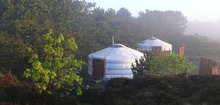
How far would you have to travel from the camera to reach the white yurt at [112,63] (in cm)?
1594

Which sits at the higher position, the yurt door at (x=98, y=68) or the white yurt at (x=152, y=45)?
the white yurt at (x=152, y=45)

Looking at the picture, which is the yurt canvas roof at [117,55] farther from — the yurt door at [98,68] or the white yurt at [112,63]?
the yurt door at [98,68]

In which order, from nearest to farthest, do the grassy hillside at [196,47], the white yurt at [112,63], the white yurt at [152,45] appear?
the white yurt at [112,63] → the white yurt at [152,45] → the grassy hillside at [196,47]

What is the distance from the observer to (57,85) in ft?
25.0

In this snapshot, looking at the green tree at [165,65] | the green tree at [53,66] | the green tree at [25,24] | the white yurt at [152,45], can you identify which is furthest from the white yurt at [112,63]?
the green tree at [53,66]

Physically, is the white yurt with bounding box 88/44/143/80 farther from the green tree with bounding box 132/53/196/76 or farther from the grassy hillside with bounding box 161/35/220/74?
the grassy hillside with bounding box 161/35/220/74

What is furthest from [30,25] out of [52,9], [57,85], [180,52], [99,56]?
[180,52]

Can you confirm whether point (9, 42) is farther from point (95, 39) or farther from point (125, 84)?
point (95, 39)

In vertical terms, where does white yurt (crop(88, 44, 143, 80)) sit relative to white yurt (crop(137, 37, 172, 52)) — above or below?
below

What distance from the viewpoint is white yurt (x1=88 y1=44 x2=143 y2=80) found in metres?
15.9

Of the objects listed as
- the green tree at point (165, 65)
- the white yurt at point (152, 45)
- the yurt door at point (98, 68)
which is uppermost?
the white yurt at point (152, 45)

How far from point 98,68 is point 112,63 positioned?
0.94 meters

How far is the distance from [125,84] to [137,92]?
85cm

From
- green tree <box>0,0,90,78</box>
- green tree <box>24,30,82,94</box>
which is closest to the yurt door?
green tree <box>0,0,90,78</box>
